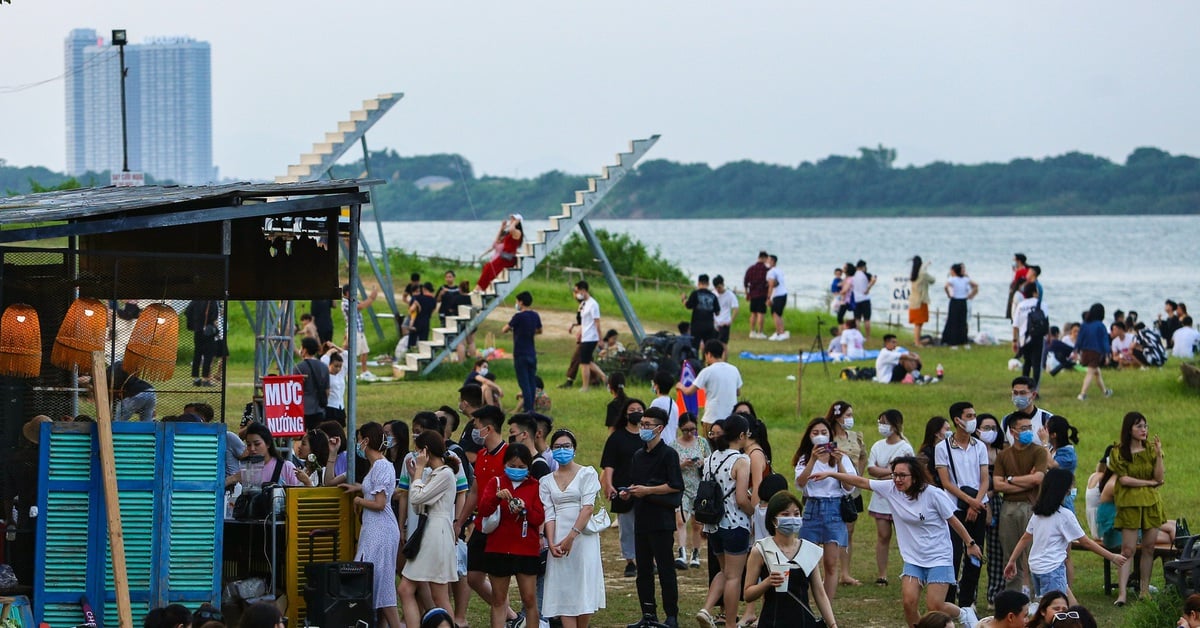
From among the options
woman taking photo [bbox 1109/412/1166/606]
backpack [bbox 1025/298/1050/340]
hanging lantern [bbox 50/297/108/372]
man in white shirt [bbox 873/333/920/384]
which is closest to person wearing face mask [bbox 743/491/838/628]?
woman taking photo [bbox 1109/412/1166/606]

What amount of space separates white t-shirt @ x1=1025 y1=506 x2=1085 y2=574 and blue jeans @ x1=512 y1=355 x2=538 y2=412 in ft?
36.3

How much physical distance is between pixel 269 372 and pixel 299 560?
11246 mm

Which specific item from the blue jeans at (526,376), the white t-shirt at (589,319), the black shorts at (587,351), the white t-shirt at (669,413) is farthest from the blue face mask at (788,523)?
the black shorts at (587,351)

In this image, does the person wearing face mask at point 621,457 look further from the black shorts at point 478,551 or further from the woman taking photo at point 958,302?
the woman taking photo at point 958,302

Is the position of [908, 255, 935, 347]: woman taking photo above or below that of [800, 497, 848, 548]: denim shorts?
above

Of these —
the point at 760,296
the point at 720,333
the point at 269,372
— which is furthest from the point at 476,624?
the point at 760,296

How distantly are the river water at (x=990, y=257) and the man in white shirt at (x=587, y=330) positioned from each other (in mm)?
20582

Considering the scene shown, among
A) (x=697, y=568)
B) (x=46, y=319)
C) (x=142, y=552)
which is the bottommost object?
(x=697, y=568)

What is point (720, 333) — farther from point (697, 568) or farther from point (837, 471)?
point (837, 471)

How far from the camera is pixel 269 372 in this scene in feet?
73.8

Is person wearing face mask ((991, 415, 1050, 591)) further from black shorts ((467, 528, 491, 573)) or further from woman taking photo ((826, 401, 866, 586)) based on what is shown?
black shorts ((467, 528, 491, 573))

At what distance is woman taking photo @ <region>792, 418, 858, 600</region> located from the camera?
41.7ft

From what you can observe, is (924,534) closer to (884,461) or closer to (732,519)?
(732,519)

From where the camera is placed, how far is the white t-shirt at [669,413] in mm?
15062
